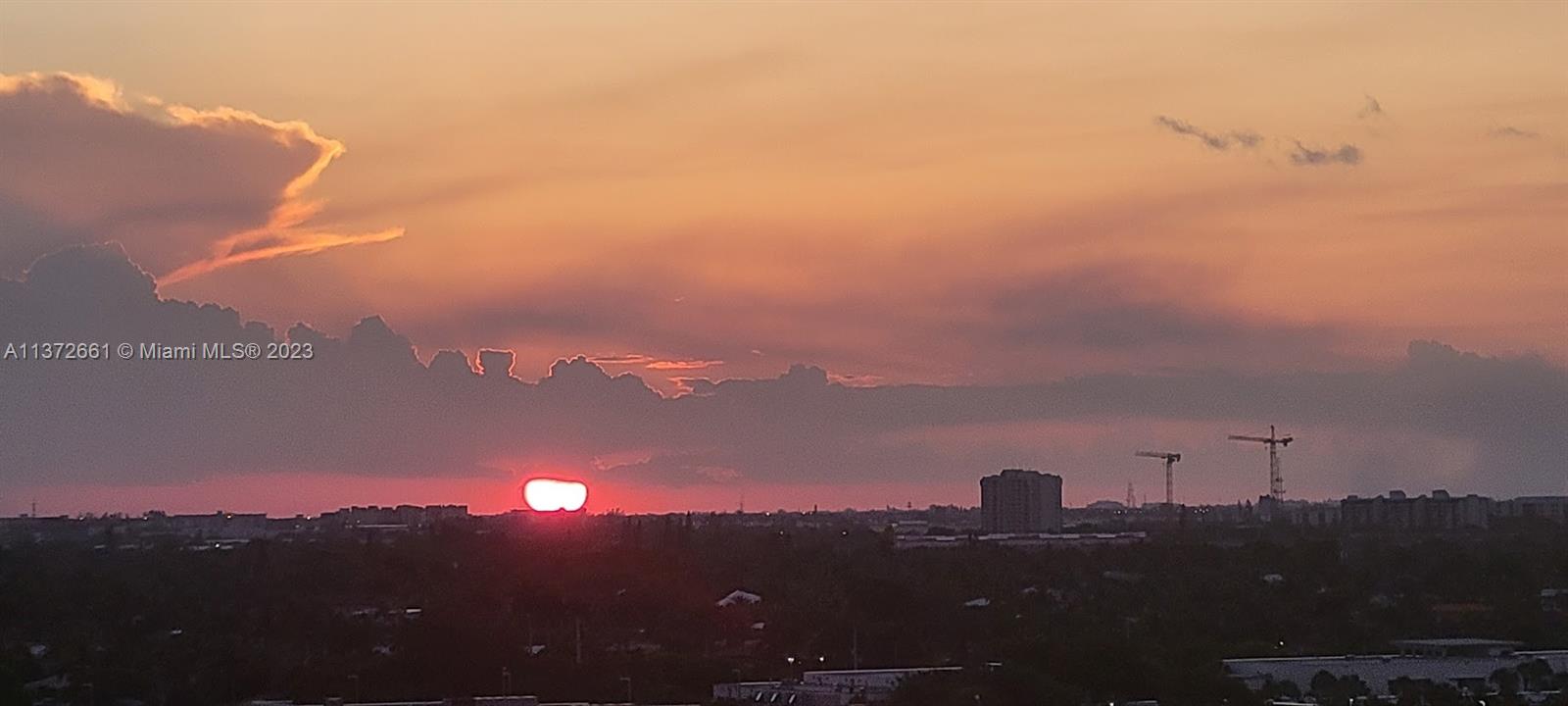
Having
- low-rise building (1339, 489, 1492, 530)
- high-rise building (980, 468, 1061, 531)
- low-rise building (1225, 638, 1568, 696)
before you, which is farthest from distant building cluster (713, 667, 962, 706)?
high-rise building (980, 468, 1061, 531)

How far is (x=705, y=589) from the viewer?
183ft

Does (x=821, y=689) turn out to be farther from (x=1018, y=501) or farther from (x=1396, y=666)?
(x=1018, y=501)

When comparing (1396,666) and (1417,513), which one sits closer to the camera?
(1396,666)

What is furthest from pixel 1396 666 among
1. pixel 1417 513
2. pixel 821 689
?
pixel 1417 513

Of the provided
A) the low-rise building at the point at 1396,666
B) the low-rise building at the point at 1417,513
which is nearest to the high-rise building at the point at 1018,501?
the low-rise building at the point at 1417,513

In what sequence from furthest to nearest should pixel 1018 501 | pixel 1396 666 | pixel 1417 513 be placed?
pixel 1018 501, pixel 1417 513, pixel 1396 666

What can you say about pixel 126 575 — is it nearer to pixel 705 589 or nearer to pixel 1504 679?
pixel 705 589

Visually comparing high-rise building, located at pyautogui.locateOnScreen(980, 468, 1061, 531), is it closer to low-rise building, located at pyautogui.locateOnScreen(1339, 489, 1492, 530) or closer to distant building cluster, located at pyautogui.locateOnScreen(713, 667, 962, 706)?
low-rise building, located at pyautogui.locateOnScreen(1339, 489, 1492, 530)

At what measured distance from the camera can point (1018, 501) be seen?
140 metres

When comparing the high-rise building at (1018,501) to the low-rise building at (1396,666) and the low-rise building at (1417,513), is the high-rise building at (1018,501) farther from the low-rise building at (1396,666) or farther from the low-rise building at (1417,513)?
the low-rise building at (1396,666)

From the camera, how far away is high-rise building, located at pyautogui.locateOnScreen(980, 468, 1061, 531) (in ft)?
456

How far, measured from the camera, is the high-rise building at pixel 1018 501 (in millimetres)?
138875

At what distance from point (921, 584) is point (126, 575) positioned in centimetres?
2207

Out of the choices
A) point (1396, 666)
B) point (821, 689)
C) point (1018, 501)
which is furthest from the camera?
point (1018, 501)
